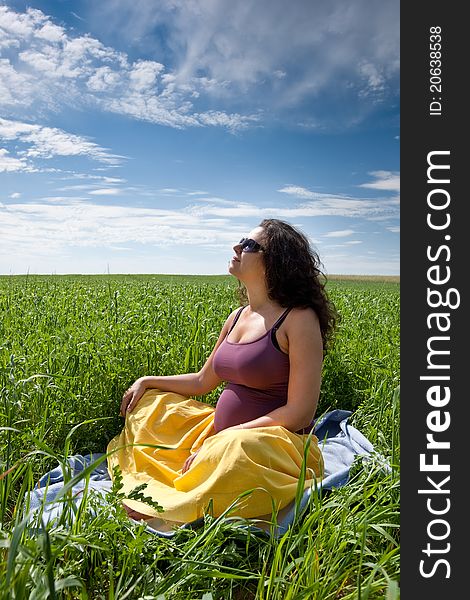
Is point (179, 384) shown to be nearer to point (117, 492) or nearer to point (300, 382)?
point (300, 382)

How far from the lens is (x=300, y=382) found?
3352mm

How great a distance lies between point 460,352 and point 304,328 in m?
1.26

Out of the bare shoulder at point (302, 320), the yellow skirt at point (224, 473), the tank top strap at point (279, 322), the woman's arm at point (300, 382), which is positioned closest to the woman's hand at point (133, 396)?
the yellow skirt at point (224, 473)

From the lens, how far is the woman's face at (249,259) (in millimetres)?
3723

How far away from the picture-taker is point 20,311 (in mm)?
7512

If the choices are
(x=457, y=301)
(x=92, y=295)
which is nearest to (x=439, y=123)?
(x=457, y=301)

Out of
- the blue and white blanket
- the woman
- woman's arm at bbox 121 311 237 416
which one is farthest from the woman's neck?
the blue and white blanket

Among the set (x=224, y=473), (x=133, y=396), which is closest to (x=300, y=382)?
(x=224, y=473)

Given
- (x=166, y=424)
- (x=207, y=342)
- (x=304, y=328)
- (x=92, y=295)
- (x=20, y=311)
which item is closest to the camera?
(x=304, y=328)

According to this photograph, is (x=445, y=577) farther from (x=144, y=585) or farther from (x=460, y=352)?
(x=144, y=585)

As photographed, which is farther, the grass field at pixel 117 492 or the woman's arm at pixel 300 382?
the woman's arm at pixel 300 382

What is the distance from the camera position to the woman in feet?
9.47

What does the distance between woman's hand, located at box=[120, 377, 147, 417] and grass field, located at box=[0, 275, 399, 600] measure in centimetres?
27

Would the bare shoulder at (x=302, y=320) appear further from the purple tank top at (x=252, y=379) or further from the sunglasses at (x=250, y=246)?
the sunglasses at (x=250, y=246)
